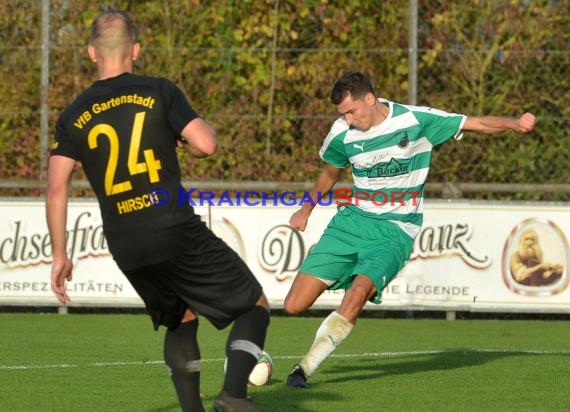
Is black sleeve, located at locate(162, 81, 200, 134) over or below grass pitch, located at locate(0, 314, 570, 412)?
over

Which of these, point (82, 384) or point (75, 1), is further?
point (75, 1)

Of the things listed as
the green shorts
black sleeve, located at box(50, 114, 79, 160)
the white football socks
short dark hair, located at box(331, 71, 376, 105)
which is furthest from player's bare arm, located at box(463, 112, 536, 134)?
black sleeve, located at box(50, 114, 79, 160)

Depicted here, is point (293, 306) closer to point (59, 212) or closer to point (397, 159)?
point (397, 159)

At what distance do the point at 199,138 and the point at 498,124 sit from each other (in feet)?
11.4

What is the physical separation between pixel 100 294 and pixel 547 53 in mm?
5458

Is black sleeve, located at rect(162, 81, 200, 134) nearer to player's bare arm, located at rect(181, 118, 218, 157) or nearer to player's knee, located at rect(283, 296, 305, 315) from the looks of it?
player's bare arm, located at rect(181, 118, 218, 157)

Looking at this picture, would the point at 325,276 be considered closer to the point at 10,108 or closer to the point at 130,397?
the point at 130,397

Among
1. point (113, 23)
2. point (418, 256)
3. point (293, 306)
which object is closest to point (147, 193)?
point (113, 23)

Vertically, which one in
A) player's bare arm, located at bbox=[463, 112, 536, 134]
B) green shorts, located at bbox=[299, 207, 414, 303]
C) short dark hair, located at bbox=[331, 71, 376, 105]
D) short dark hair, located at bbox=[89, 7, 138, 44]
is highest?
short dark hair, located at bbox=[89, 7, 138, 44]

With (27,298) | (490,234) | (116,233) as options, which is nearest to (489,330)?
(490,234)

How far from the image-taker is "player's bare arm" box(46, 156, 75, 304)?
17.7ft

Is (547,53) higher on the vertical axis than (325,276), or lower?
higher

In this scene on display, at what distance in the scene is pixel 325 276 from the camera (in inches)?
328

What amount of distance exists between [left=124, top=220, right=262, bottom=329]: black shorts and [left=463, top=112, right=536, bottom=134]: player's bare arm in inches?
→ 115
